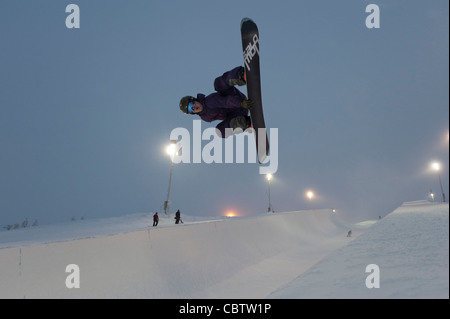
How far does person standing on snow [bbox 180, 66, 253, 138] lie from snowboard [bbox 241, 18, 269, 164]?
5.2 inches

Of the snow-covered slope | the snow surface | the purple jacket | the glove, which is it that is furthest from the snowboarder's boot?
the snow-covered slope

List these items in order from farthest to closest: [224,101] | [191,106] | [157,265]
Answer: [157,265]
[191,106]
[224,101]

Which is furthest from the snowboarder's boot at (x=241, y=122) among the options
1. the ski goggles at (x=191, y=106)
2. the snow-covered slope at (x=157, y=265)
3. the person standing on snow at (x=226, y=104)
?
the snow-covered slope at (x=157, y=265)

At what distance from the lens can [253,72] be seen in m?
4.62

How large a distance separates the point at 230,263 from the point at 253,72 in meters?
7.10

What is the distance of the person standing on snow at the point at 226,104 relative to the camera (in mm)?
4797

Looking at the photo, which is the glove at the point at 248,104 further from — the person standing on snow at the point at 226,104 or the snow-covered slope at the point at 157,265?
the snow-covered slope at the point at 157,265

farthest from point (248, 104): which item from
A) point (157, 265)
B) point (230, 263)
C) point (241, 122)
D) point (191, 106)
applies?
point (230, 263)

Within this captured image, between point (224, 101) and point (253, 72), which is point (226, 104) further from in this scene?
point (253, 72)

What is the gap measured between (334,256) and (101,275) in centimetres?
559

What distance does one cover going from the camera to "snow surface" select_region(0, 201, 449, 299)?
1907 millimetres

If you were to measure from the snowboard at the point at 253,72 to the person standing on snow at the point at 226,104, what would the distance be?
0.13m
